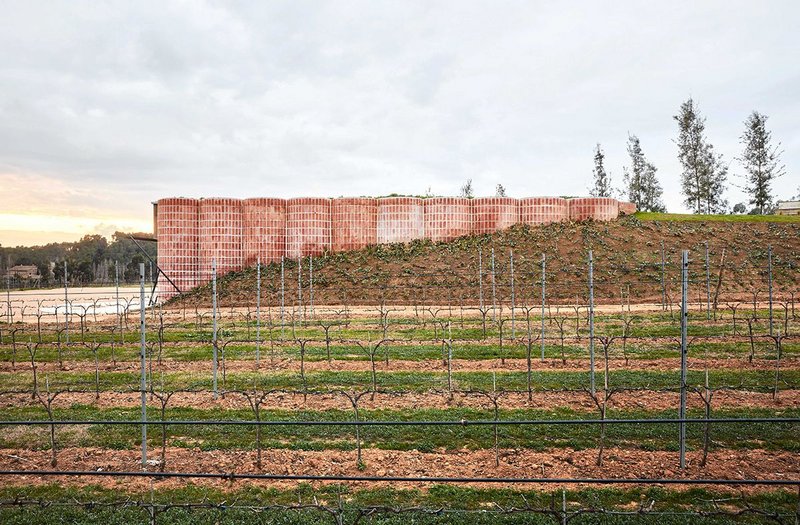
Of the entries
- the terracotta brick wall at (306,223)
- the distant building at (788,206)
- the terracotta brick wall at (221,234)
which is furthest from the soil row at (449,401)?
the distant building at (788,206)

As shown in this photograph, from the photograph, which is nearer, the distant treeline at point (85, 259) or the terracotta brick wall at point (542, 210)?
the terracotta brick wall at point (542, 210)

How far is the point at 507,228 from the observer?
44.6 meters

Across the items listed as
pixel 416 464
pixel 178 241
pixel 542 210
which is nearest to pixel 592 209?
pixel 542 210

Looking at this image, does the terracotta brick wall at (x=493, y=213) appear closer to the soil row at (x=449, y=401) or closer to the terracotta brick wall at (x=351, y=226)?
the terracotta brick wall at (x=351, y=226)

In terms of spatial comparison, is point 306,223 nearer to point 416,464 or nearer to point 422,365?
point 422,365

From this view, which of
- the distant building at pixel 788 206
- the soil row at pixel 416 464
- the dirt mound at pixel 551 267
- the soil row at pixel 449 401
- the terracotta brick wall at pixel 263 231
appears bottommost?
the soil row at pixel 416 464

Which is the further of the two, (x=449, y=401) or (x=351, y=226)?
(x=351, y=226)

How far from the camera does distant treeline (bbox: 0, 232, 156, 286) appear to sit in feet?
300

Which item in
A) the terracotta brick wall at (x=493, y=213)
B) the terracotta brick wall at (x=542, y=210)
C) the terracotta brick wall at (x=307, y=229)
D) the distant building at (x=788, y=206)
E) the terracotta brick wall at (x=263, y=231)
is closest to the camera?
the terracotta brick wall at (x=263, y=231)

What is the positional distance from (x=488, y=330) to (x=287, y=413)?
1273 centimetres

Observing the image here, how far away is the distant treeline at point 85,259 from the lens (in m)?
91.5

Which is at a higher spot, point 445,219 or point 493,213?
point 493,213

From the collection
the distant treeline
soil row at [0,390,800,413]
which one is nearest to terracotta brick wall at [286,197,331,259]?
soil row at [0,390,800,413]

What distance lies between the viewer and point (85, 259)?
4299 inches
